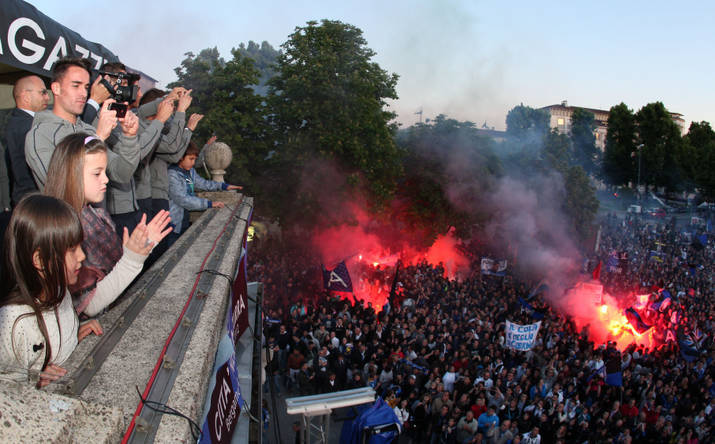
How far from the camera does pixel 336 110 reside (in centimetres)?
2052

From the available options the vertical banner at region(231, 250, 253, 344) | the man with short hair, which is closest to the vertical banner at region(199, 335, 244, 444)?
the vertical banner at region(231, 250, 253, 344)

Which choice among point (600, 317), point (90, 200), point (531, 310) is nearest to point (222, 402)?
point (90, 200)

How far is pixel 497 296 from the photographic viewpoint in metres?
17.4

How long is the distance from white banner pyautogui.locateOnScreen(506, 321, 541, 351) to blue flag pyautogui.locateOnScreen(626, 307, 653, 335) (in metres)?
6.14

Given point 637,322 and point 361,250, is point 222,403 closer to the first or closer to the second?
point 637,322

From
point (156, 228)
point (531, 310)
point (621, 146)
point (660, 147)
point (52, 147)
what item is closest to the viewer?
point (156, 228)

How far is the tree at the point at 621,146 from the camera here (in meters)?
54.9

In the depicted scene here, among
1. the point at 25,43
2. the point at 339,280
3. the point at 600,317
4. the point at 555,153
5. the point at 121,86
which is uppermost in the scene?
the point at 555,153

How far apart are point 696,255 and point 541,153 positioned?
11.6 meters

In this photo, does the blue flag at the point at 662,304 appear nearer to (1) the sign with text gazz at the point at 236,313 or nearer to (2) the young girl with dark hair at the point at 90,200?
(1) the sign with text gazz at the point at 236,313

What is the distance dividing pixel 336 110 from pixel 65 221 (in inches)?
759

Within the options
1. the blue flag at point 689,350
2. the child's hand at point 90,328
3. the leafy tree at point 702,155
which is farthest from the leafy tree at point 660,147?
the child's hand at point 90,328

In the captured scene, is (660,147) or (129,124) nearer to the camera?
(129,124)

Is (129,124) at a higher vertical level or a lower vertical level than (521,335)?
higher
